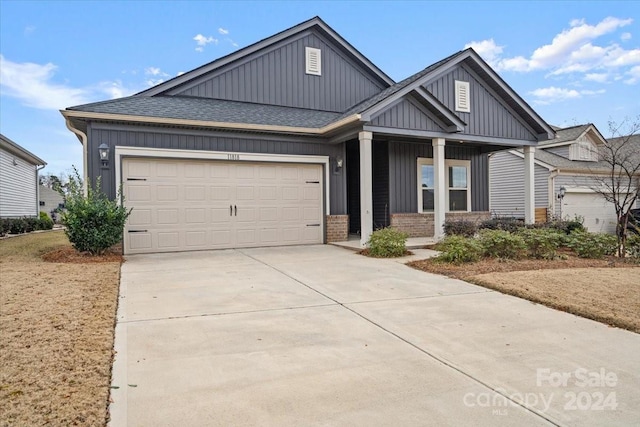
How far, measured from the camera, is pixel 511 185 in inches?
741

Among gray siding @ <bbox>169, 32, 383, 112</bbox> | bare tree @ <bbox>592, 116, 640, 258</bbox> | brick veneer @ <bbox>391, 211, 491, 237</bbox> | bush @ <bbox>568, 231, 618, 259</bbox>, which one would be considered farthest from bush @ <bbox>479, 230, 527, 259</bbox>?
gray siding @ <bbox>169, 32, 383, 112</bbox>

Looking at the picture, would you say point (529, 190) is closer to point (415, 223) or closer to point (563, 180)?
point (415, 223)

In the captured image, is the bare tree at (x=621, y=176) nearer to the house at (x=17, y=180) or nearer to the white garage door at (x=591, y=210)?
the white garage door at (x=591, y=210)

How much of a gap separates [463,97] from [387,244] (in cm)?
569

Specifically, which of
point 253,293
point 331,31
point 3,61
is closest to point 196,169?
point 253,293

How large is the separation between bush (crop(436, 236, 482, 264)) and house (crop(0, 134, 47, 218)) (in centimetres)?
1822

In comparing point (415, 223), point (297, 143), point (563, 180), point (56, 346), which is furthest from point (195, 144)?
point (563, 180)

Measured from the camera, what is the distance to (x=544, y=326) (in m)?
4.34

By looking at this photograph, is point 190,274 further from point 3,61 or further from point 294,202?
point 3,61

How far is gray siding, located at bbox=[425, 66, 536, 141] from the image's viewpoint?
1184 cm

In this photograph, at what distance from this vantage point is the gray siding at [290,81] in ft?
41.8

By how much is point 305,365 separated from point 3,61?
2338 cm

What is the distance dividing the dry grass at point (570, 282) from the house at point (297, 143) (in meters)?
3.31

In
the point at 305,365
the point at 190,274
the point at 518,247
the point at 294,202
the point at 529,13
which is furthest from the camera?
the point at 529,13
